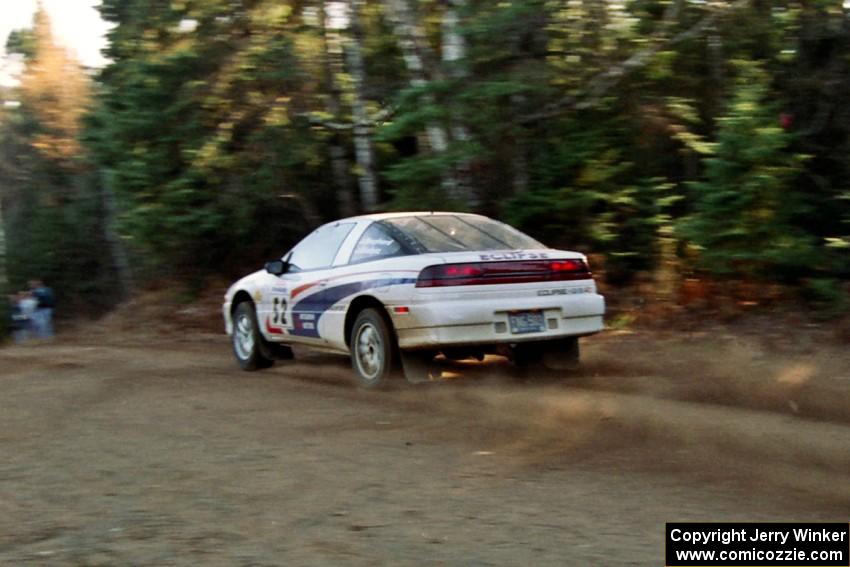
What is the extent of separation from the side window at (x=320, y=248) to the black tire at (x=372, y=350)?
0.96 m

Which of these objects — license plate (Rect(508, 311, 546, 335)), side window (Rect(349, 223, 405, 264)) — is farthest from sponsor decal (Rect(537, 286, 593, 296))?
side window (Rect(349, 223, 405, 264))

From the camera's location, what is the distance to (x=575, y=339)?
364 inches

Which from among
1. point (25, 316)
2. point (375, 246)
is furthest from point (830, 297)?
point (25, 316)

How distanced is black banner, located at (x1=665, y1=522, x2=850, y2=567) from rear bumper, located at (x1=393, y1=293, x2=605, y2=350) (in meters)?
3.73

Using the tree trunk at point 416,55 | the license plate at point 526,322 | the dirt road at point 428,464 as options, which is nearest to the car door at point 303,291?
the dirt road at point 428,464

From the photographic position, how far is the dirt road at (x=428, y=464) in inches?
185

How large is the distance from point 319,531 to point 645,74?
36.0 feet

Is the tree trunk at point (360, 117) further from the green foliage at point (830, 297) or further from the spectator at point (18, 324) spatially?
the spectator at point (18, 324)

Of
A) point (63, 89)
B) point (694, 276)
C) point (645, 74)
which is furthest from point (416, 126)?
point (63, 89)

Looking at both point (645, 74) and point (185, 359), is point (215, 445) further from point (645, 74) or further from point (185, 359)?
point (645, 74)

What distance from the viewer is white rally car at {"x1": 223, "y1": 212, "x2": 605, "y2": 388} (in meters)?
8.30

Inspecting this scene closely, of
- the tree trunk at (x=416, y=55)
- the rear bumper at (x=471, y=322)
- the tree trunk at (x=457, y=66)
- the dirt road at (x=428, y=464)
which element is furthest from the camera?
the tree trunk at (x=416, y=55)

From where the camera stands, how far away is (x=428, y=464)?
19.9ft

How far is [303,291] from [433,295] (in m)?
2.24
